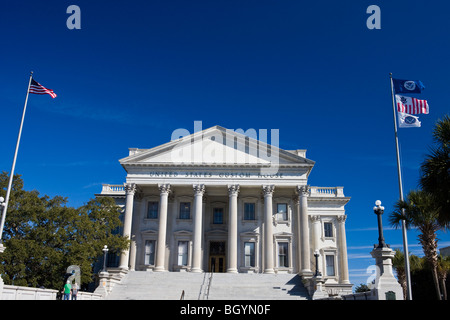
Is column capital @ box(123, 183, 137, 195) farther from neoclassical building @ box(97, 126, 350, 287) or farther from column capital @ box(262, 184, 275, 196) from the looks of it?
column capital @ box(262, 184, 275, 196)

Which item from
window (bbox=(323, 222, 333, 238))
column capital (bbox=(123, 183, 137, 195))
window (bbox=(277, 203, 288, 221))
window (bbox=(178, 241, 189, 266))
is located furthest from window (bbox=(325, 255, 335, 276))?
column capital (bbox=(123, 183, 137, 195))

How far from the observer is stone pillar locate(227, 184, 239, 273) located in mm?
37812

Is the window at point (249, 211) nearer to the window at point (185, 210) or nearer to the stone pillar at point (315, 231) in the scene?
the window at point (185, 210)

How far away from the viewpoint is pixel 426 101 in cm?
2262

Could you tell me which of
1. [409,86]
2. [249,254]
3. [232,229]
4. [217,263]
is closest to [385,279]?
[409,86]

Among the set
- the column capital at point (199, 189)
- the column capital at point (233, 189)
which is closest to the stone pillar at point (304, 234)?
the column capital at point (233, 189)

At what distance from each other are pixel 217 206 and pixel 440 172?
99.5ft

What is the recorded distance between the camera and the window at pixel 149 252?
4141cm

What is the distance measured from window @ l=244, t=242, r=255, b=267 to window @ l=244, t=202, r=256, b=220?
8.77 ft

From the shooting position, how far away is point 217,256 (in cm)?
4269

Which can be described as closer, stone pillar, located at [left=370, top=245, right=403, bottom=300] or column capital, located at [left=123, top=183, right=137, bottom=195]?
stone pillar, located at [left=370, top=245, right=403, bottom=300]
